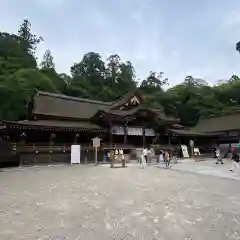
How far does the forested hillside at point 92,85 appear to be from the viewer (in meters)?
35.1

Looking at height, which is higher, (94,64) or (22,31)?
(22,31)

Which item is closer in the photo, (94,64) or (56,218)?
(56,218)

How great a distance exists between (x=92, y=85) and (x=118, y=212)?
62.6 m

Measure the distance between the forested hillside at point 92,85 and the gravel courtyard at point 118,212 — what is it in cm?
2451

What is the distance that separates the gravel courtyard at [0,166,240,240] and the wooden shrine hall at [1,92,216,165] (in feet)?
42.7

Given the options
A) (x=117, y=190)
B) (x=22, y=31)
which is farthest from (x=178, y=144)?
(x=22, y=31)

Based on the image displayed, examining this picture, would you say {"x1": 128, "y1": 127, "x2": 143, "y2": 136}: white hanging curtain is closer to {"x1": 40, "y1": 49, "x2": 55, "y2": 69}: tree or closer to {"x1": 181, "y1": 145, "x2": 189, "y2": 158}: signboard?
{"x1": 181, "y1": 145, "x2": 189, "y2": 158}: signboard

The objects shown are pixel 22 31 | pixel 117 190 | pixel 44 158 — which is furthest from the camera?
pixel 22 31

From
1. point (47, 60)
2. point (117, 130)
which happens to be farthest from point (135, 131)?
point (47, 60)

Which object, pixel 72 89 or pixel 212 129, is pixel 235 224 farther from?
pixel 72 89

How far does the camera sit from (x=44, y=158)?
987 inches

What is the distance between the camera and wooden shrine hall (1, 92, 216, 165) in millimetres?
24859

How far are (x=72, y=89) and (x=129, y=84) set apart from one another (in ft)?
60.4

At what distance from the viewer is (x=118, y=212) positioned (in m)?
7.66
